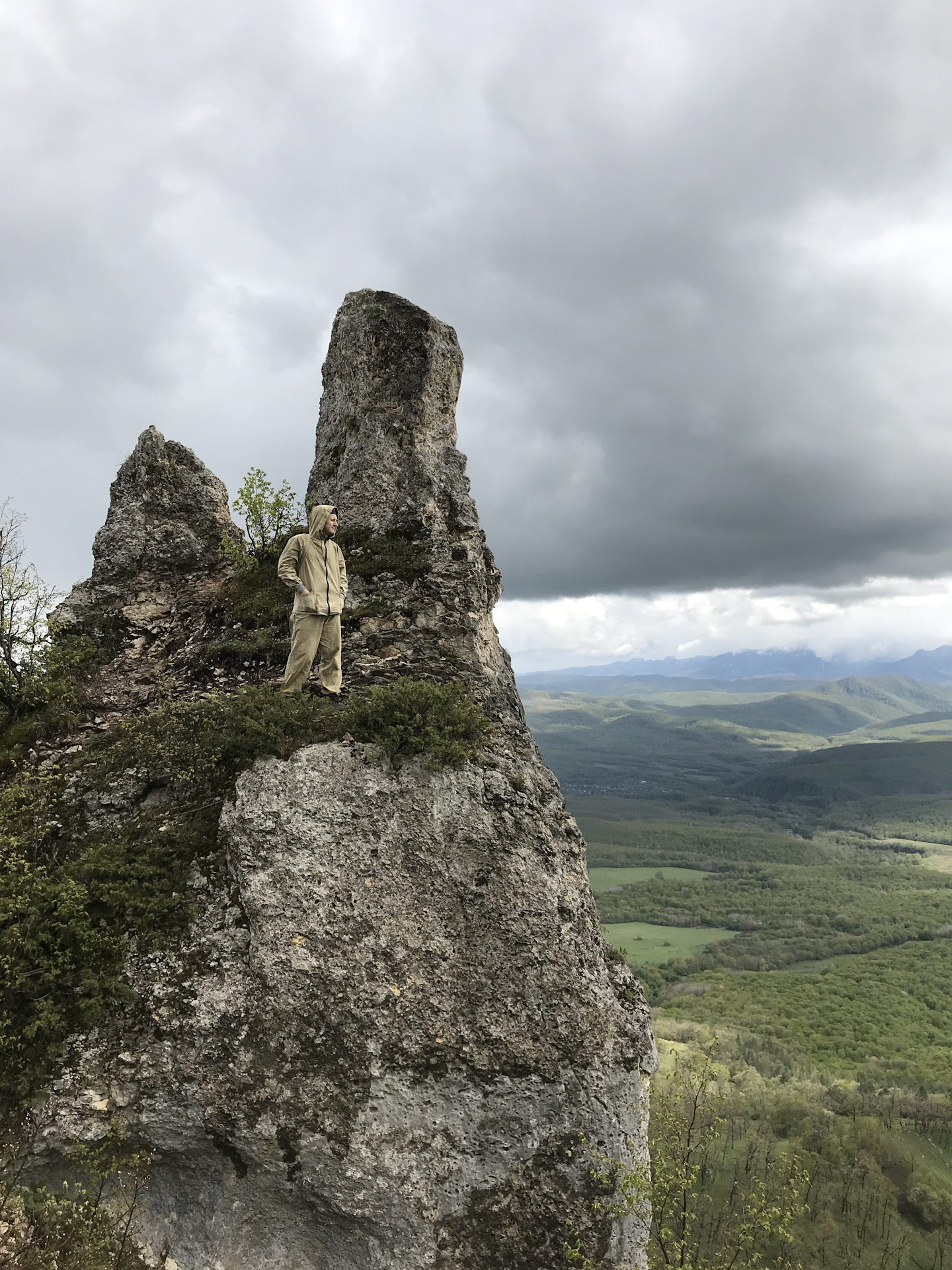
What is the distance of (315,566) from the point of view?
13.6 m

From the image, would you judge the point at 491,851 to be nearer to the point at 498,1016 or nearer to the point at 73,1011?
the point at 498,1016

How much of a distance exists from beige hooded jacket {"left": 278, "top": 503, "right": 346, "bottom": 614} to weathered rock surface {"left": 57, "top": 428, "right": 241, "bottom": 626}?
6.33m

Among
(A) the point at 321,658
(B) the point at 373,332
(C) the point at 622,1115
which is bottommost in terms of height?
(C) the point at 622,1115

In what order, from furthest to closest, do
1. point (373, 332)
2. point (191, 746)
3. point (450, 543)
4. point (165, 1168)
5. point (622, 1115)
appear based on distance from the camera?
point (373, 332), point (450, 543), point (191, 746), point (622, 1115), point (165, 1168)

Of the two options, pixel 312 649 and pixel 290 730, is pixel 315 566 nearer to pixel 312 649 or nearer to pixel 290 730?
pixel 312 649

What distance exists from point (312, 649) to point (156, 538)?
9.29 m

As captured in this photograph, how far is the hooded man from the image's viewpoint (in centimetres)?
1338

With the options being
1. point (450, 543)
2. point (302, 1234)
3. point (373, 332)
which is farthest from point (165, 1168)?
point (373, 332)

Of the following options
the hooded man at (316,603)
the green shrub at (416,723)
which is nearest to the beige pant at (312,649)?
the hooded man at (316,603)

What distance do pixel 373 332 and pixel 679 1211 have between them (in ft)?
76.5

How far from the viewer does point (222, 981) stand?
10211mm

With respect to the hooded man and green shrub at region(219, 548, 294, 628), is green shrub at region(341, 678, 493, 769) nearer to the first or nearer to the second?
the hooded man

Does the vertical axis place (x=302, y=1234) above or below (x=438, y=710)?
below

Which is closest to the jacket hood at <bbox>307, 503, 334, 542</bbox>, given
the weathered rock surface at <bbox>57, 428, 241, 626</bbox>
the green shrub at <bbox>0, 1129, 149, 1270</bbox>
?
the weathered rock surface at <bbox>57, 428, 241, 626</bbox>
